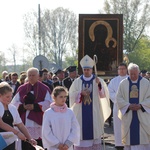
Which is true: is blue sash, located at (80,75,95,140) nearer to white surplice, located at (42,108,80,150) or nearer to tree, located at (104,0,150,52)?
white surplice, located at (42,108,80,150)

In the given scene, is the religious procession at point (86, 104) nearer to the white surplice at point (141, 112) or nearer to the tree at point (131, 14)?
the white surplice at point (141, 112)

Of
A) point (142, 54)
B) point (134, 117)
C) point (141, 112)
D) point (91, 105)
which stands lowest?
point (134, 117)

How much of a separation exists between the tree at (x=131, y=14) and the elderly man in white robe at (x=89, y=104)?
37072 mm

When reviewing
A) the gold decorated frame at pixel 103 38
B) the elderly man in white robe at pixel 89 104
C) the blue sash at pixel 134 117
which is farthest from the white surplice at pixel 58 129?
the gold decorated frame at pixel 103 38

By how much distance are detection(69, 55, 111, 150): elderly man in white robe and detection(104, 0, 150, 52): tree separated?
37.1 m

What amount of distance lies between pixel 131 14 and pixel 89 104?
37.6m

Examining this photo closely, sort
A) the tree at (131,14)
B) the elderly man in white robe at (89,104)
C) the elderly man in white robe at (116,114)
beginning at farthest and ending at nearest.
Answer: the tree at (131,14)
the elderly man in white robe at (116,114)
the elderly man in white robe at (89,104)

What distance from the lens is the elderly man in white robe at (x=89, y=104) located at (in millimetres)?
10695

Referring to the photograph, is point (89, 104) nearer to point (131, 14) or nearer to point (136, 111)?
point (136, 111)

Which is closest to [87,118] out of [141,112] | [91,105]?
[91,105]

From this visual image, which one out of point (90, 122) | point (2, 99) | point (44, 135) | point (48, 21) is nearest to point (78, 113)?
point (90, 122)

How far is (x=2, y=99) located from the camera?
7.45 m

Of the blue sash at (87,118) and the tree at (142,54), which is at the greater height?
the tree at (142,54)

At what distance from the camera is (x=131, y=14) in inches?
1874
